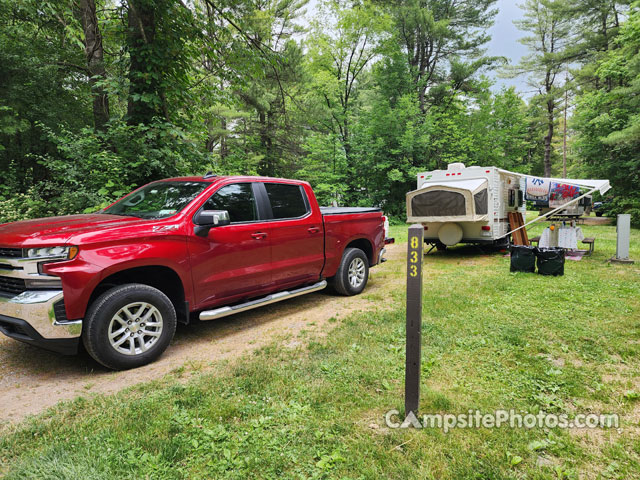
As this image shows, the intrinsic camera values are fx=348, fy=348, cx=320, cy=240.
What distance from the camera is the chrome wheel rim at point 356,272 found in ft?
19.4

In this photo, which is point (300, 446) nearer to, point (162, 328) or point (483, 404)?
point (483, 404)

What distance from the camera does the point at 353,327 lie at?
432 centimetres

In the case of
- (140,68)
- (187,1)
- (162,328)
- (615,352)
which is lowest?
(615,352)

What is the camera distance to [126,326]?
322 centimetres

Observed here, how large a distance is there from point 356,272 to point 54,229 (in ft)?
13.8

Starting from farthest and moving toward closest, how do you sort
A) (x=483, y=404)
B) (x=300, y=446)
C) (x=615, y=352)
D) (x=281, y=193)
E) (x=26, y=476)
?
(x=281, y=193) < (x=615, y=352) < (x=483, y=404) < (x=300, y=446) < (x=26, y=476)

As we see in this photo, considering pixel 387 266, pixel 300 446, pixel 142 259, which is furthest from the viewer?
pixel 387 266

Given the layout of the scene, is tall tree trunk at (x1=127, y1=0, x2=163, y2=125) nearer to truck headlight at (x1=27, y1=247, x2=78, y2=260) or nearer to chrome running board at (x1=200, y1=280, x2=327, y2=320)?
truck headlight at (x1=27, y1=247, x2=78, y2=260)

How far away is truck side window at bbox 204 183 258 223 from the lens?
4086 mm

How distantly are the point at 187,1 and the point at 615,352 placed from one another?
9.43 m

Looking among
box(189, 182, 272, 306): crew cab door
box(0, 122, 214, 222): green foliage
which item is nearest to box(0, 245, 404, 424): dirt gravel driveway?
box(189, 182, 272, 306): crew cab door

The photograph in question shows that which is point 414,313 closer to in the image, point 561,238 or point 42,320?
point 42,320

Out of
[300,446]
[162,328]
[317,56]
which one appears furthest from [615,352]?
[317,56]

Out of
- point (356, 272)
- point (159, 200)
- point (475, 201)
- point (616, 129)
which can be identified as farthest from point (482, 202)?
point (616, 129)
